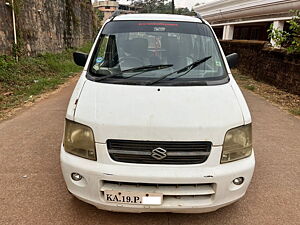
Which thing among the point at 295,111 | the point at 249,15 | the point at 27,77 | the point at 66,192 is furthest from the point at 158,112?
the point at 249,15

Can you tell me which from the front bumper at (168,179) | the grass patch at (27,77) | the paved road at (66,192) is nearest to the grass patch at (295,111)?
the paved road at (66,192)

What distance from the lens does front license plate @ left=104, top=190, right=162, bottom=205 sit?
2025 mm

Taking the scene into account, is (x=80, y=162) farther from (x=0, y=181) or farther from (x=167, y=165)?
(x=0, y=181)

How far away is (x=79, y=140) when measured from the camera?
2170 mm

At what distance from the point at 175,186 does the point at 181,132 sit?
45 centimetres

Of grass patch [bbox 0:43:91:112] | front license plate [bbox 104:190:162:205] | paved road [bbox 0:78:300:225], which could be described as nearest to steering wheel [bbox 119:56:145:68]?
front license plate [bbox 104:190:162:205]

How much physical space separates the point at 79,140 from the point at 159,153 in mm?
688

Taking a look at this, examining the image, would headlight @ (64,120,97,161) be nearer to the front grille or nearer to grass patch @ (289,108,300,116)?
the front grille

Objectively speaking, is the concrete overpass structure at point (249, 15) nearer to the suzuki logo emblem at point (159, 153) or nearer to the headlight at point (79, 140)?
the suzuki logo emblem at point (159, 153)

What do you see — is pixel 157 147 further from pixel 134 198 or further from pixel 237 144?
pixel 237 144

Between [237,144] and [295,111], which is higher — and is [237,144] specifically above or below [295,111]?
above

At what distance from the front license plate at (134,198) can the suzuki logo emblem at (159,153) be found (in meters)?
0.29

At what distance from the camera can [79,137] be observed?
85.5 inches

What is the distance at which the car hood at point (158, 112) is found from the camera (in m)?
2.05
